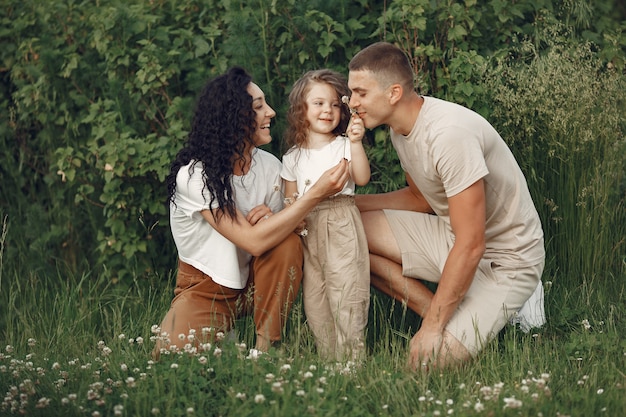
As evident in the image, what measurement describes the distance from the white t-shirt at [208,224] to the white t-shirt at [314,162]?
12 centimetres

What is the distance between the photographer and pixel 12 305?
16.8 ft

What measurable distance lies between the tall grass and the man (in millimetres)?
128

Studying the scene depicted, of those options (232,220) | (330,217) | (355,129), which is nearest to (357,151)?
(355,129)

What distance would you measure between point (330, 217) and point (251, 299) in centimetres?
52

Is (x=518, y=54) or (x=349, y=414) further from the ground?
(x=518, y=54)

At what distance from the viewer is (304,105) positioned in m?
4.52

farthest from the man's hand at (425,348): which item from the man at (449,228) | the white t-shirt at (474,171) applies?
the white t-shirt at (474,171)

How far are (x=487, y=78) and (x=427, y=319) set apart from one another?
142 cm

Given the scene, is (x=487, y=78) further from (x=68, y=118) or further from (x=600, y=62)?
(x=68, y=118)

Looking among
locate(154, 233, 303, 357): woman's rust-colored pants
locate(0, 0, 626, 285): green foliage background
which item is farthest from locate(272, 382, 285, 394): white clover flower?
locate(0, 0, 626, 285): green foliage background

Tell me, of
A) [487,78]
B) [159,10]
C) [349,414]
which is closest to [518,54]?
[487,78]

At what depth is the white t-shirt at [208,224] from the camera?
4.45m

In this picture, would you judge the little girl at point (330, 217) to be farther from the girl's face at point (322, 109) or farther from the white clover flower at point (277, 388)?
the white clover flower at point (277, 388)

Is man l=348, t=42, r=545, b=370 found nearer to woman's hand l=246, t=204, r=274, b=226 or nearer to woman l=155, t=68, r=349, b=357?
woman l=155, t=68, r=349, b=357
